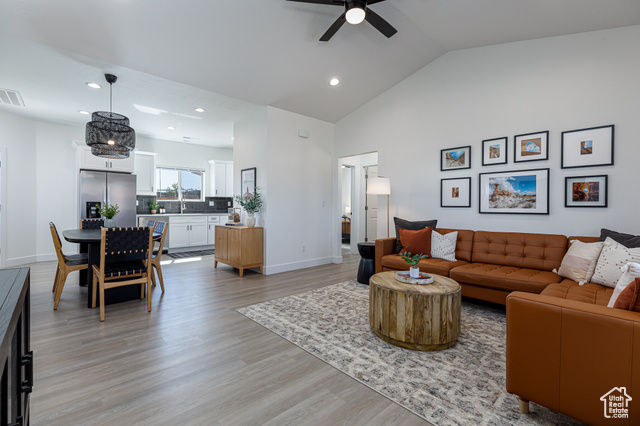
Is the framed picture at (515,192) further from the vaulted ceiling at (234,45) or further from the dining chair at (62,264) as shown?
the dining chair at (62,264)

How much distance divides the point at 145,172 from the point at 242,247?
12.8 feet

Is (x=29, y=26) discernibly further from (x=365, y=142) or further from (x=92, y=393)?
(x=365, y=142)

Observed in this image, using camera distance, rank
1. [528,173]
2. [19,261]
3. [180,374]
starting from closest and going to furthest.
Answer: [180,374], [528,173], [19,261]

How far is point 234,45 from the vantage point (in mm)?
3611

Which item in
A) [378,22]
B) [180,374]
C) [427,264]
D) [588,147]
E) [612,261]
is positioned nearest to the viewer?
[180,374]

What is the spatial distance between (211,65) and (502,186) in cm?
419

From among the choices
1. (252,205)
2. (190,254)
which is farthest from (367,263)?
(190,254)

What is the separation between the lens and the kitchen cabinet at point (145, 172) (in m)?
6.91

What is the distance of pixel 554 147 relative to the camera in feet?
11.8

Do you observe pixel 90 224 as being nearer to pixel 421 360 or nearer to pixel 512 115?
pixel 421 360

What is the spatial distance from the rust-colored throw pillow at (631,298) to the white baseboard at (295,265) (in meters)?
4.35

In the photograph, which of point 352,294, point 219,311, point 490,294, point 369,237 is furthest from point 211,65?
point 369,237

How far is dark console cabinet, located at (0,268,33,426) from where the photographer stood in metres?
0.71

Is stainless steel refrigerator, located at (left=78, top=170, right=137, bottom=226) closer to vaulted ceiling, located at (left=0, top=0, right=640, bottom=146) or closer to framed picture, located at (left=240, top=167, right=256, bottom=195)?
vaulted ceiling, located at (left=0, top=0, right=640, bottom=146)
